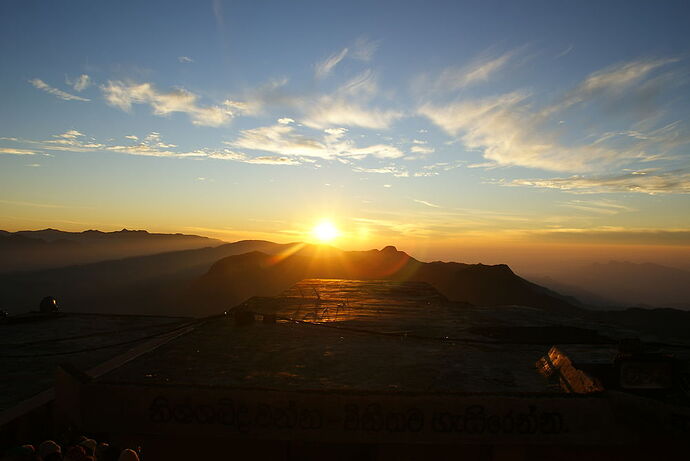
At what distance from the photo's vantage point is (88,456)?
167 inches

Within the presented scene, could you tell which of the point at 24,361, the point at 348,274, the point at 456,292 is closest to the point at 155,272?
the point at 348,274

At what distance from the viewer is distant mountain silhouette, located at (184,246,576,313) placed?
168 ft

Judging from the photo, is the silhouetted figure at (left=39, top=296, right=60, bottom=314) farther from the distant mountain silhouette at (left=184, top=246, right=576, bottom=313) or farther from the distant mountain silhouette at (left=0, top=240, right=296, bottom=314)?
the distant mountain silhouette at (left=0, top=240, right=296, bottom=314)

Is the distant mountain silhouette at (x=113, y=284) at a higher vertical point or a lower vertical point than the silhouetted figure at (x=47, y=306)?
lower

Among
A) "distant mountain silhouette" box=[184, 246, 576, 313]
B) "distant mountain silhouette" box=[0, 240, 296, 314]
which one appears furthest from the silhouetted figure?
"distant mountain silhouette" box=[0, 240, 296, 314]

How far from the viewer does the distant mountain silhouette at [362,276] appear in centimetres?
5134

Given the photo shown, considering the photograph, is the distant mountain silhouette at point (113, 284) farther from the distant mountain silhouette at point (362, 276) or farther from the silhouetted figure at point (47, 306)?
the silhouetted figure at point (47, 306)

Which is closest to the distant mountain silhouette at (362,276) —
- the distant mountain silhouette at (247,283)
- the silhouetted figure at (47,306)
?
the distant mountain silhouette at (247,283)

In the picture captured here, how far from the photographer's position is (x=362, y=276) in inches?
2598

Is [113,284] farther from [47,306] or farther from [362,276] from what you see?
[47,306]

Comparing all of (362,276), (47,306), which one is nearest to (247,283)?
(362,276)

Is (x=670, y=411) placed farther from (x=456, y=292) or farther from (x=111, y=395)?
(x=456, y=292)

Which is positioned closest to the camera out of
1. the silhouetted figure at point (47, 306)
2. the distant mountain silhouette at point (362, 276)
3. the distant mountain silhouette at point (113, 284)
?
the silhouetted figure at point (47, 306)

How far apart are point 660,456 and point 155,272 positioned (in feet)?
434
